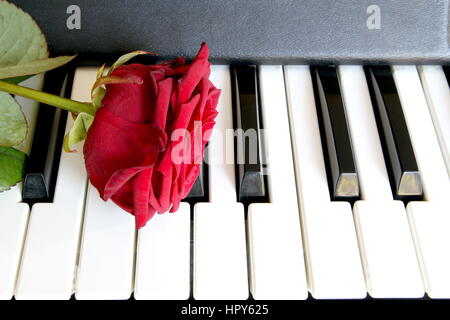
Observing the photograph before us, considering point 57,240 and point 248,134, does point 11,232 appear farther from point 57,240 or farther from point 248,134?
point 248,134

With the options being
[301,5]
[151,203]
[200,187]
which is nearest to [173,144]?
[151,203]

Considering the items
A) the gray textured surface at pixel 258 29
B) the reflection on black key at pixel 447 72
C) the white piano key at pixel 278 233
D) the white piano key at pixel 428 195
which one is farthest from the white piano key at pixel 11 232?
the reflection on black key at pixel 447 72

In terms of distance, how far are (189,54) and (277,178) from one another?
0.83 feet

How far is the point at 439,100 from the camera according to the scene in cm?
75

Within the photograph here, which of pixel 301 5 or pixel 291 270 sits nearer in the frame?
pixel 291 270

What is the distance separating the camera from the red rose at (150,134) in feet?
1.55

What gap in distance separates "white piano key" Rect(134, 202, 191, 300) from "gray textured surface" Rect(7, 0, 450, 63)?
29 centimetres

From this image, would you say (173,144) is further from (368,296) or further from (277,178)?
(368,296)

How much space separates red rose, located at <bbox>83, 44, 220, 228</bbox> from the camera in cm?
47

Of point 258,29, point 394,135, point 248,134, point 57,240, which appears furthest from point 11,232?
point 394,135

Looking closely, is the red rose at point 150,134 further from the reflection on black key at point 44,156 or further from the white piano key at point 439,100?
the white piano key at point 439,100

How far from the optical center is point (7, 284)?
595mm

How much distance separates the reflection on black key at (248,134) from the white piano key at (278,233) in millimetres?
22
